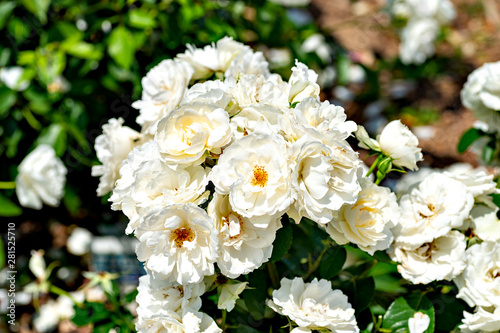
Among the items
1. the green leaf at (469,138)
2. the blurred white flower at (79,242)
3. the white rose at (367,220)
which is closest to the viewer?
the white rose at (367,220)

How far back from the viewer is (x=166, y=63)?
97cm

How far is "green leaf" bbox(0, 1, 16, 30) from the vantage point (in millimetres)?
1632

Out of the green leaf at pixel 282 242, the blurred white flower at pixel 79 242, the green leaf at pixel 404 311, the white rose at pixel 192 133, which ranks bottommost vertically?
the blurred white flower at pixel 79 242

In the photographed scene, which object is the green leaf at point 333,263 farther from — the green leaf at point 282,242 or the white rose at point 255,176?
the white rose at point 255,176

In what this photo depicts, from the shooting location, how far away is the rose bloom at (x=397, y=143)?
846mm

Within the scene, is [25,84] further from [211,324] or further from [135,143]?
[211,324]

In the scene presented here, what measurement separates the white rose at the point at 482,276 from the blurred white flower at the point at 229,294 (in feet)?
1.38

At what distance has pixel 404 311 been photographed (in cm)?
97

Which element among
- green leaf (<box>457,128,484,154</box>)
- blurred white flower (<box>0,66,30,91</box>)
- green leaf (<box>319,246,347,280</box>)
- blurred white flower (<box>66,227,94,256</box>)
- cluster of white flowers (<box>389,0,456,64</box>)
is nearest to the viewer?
green leaf (<box>319,246,347,280</box>)

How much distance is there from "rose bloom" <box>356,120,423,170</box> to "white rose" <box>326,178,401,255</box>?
7cm

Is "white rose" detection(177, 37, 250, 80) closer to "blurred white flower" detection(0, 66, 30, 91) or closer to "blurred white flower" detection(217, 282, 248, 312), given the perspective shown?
"blurred white flower" detection(217, 282, 248, 312)

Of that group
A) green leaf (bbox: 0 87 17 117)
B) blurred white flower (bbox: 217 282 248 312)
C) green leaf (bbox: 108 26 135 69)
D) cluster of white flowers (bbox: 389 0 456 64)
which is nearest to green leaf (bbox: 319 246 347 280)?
blurred white flower (bbox: 217 282 248 312)

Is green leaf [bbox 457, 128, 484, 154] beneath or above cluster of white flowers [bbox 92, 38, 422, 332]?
beneath

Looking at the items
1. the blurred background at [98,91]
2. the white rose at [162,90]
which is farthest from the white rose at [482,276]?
the blurred background at [98,91]
